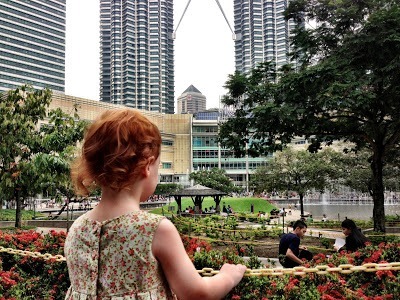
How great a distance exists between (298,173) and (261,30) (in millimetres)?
71701

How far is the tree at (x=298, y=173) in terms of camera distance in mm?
28562

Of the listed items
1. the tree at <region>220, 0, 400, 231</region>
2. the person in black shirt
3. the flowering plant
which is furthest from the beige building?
the flowering plant

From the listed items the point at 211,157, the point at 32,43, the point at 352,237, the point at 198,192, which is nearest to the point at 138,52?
the point at 32,43

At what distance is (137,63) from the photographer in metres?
112

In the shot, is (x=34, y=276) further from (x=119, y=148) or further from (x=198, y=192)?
(x=198, y=192)

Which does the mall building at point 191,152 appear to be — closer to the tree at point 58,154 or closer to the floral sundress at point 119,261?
the tree at point 58,154

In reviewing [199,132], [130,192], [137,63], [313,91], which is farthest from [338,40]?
[137,63]

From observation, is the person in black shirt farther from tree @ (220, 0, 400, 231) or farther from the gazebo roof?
the gazebo roof

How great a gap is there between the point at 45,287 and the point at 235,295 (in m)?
2.85

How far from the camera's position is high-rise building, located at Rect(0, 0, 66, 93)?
8631cm

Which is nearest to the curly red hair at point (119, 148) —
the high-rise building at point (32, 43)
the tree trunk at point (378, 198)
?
the tree trunk at point (378, 198)

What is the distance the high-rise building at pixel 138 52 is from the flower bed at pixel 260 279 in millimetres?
107719

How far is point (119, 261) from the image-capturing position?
4.83ft

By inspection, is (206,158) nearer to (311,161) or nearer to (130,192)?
(311,161)
